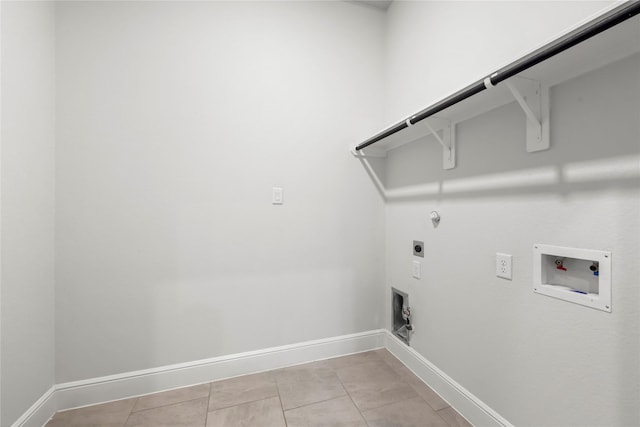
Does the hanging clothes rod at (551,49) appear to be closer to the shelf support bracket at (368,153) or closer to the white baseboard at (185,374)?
the shelf support bracket at (368,153)

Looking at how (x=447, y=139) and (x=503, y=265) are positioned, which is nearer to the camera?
(x=503, y=265)

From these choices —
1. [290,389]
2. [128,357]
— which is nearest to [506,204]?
[290,389]

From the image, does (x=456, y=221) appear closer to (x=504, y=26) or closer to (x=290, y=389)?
(x=504, y=26)

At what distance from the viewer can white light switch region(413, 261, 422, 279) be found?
1.71 m

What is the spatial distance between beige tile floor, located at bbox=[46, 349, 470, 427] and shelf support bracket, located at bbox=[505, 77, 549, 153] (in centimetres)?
140

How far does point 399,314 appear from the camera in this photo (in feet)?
6.45

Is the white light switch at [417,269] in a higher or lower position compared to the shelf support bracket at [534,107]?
lower

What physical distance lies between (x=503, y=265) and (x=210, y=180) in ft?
5.59

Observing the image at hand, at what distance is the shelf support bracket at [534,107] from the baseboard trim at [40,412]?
257 centimetres

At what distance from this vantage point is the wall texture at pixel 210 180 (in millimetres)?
1490

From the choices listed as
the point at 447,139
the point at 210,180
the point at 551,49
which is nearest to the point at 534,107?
the point at 551,49

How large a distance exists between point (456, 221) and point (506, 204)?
29 cm

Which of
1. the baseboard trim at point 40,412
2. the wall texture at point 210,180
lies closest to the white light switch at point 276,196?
the wall texture at point 210,180

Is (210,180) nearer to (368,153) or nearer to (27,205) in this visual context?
(27,205)
